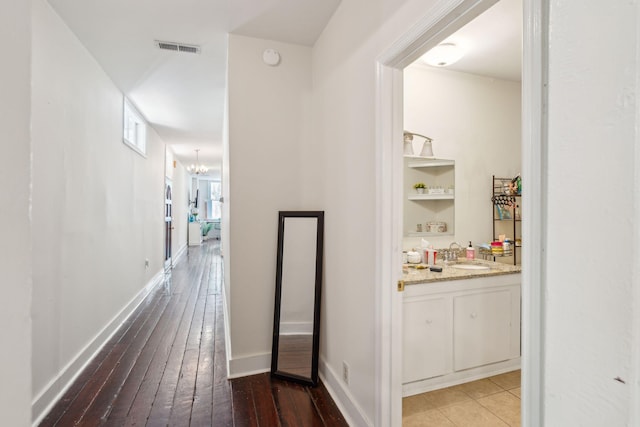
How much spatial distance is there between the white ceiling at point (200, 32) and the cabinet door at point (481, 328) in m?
2.02

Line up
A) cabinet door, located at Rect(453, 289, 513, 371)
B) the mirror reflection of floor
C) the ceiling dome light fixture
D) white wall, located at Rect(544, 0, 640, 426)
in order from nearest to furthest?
white wall, located at Rect(544, 0, 640, 426), cabinet door, located at Rect(453, 289, 513, 371), the mirror reflection of floor, the ceiling dome light fixture

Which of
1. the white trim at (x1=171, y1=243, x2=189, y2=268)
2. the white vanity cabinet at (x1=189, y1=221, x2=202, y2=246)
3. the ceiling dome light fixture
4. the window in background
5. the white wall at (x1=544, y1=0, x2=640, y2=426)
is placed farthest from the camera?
the white vanity cabinet at (x1=189, y1=221, x2=202, y2=246)

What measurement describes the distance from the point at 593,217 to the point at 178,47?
316 centimetres

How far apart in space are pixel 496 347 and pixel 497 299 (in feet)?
1.26

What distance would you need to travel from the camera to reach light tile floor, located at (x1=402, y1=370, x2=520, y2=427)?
1998mm

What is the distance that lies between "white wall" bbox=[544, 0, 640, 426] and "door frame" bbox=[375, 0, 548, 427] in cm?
38

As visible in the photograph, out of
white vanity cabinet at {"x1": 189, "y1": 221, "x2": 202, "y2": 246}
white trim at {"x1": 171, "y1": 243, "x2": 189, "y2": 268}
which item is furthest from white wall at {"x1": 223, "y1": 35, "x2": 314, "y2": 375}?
white vanity cabinet at {"x1": 189, "y1": 221, "x2": 202, "y2": 246}

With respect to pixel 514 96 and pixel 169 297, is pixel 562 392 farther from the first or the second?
pixel 169 297

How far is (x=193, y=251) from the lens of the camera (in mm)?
9484

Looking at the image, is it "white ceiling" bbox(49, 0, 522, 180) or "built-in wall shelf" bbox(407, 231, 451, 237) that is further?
"built-in wall shelf" bbox(407, 231, 451, 237)

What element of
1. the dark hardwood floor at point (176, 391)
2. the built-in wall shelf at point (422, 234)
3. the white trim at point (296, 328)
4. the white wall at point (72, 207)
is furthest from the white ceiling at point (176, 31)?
the dark hardwood floor at point (176, 391)

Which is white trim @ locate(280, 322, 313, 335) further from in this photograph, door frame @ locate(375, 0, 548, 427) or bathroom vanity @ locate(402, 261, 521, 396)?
door frame @ locate(375, 0, 548, 427)

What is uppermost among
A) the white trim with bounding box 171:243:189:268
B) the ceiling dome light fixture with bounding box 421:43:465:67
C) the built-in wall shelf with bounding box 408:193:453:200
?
the ceiling dome light fixture with bounding box 421:43:465:67

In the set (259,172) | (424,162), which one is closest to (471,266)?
(424,162)
